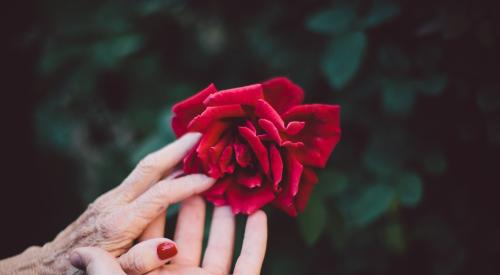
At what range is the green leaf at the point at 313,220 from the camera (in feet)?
4.63

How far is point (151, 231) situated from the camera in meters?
1.36

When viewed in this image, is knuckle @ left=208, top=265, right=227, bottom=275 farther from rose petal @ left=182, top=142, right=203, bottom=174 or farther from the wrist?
the wrist

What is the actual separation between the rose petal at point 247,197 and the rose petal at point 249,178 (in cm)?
3

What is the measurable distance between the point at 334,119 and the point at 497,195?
85cm

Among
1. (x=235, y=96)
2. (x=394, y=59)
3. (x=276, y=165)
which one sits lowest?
(x=394, y=59)

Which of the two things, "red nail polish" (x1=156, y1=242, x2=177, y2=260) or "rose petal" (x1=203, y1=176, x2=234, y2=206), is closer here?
"red nail polish" (x1=156, y1=242, x2=177, y2=260)

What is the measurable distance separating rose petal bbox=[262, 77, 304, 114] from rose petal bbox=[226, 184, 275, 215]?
25cm

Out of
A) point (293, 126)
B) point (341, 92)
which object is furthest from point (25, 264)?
point (341, 92)

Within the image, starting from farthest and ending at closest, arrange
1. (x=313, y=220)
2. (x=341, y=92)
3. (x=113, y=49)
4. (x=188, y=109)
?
1. (x=113, y=49)
2. (x=341, y=92)
3. (x=313, y=220)
4. (x=188, y=109)

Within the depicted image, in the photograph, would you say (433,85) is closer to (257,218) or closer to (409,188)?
(409,188)

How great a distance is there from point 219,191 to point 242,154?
A: 166 mm

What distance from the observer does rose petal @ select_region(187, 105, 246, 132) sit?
3.58ft

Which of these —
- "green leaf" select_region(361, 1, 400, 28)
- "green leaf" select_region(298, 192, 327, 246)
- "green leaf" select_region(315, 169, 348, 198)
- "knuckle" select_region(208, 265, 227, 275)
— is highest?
"green leaf" select_region(361, 1, 400, 28)

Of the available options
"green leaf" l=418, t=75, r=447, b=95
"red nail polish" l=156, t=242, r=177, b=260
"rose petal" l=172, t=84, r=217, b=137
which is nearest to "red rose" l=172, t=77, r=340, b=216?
"rose petal" l=172, t=84, r=217, b=137
